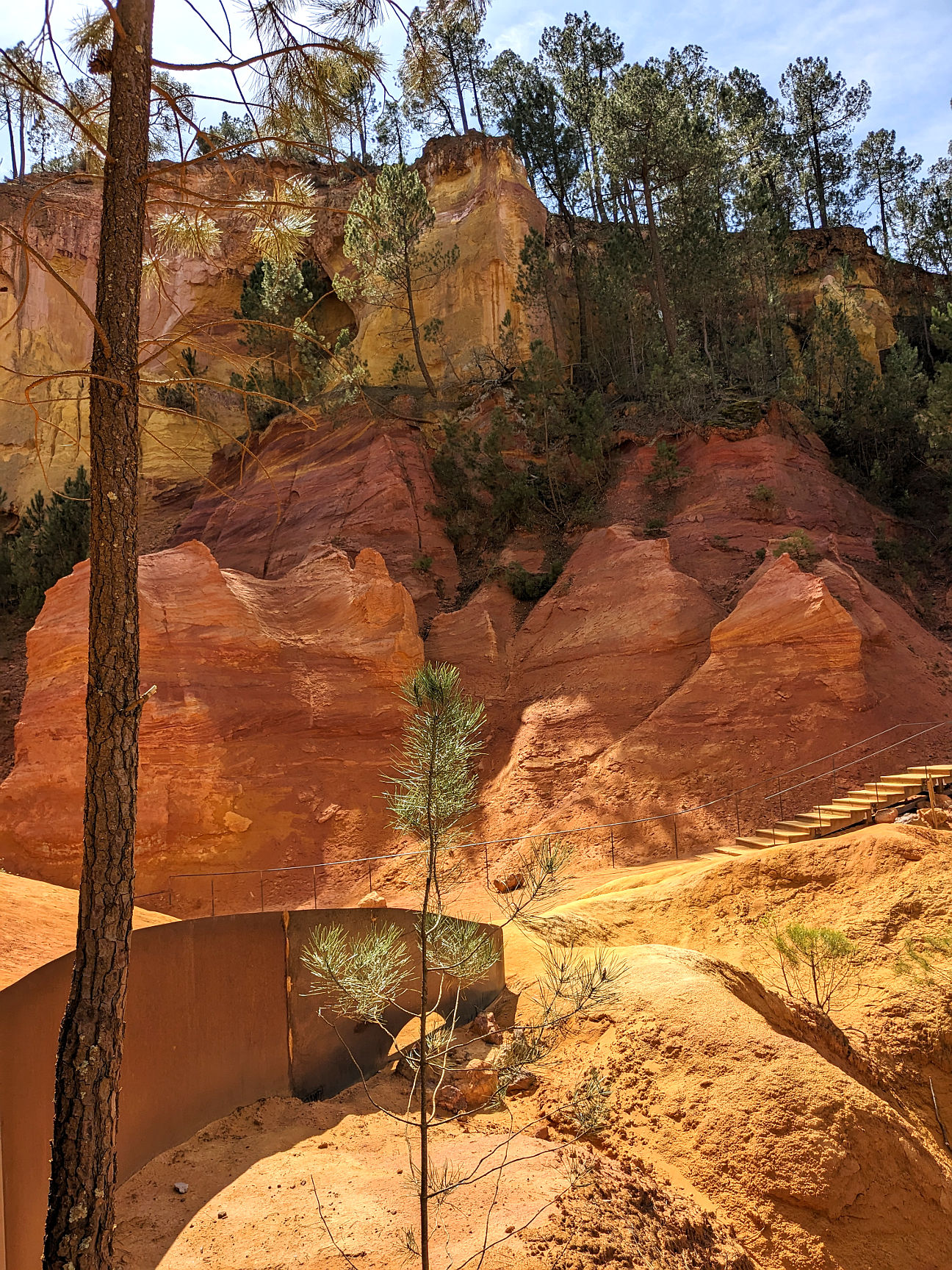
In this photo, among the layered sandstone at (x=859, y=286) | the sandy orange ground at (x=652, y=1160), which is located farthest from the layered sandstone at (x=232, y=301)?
the sandy orange ground at (x=652, y=1160)

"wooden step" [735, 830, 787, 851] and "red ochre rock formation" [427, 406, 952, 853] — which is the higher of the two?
"red ochre rock formation" [427, 406, 952, 853]

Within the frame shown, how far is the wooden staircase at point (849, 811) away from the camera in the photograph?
1675cm

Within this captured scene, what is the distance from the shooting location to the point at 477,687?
23609mm

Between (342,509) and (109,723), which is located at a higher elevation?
(342,509)

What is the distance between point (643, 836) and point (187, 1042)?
12815 millimetres

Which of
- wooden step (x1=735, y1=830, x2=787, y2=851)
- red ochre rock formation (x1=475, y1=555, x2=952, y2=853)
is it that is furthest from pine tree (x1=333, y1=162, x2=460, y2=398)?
wooden step (x1=735, y1=830, x2=787, y2=851)

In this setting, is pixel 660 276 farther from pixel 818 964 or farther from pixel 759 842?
pixel 818 964

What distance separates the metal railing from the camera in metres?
18.6

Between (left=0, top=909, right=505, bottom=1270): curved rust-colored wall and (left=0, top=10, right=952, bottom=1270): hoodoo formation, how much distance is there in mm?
44

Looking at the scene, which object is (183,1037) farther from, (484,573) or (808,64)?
(808,64)

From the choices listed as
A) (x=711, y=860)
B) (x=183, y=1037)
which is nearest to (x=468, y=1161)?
(x=183, y=1037)

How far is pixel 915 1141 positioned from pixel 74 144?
11900 mm

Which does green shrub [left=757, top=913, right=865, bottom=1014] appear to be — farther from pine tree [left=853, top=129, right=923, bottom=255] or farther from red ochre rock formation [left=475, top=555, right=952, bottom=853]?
pine tree [left=853, top=129, right=923, bottom=255]

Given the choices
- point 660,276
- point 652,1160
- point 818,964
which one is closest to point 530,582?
point 660,276
